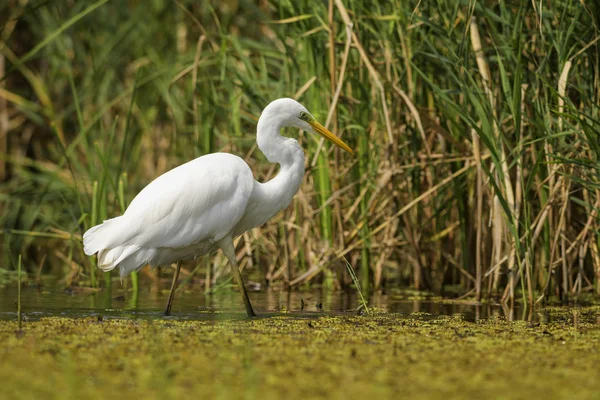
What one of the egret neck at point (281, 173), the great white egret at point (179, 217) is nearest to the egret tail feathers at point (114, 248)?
the great white egret at point (179, 217)

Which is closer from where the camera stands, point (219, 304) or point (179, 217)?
point (179, 217)

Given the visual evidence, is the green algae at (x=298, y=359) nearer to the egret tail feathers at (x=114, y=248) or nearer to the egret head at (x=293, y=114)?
the egret tail feathers at (x=114, y=248)

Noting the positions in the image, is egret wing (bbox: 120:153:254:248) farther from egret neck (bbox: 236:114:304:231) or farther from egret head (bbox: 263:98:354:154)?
egret head (bbox: 263:98:354:154)

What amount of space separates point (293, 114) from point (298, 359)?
7.12 feet

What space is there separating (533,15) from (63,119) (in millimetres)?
5254

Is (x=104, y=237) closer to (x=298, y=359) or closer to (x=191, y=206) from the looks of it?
(x=191, y=206)

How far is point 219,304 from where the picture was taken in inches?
243

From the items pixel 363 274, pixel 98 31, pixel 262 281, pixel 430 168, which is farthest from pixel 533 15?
pixel 98 31

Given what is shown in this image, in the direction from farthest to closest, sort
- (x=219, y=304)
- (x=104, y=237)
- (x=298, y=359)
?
(x=219, y=304), (x=104, y=237), (x=298, y=359)

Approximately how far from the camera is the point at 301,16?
6.37 m

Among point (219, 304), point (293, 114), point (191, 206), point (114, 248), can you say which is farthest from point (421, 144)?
point (114, 248)

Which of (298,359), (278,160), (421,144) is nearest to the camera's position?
(298,359)

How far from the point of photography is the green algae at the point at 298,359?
10.6ft

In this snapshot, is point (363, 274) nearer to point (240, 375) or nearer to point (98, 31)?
point (240, 375)
